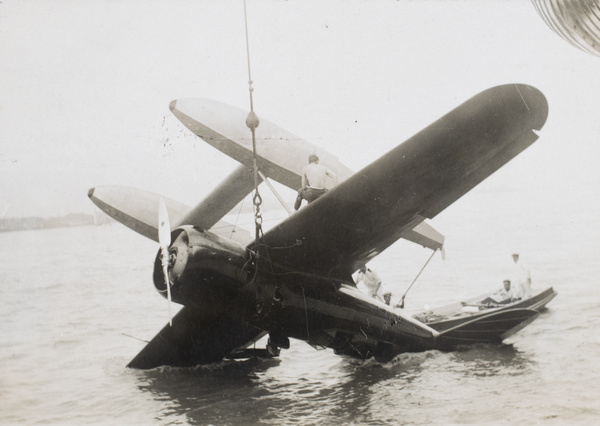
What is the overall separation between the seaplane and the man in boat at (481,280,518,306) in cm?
544

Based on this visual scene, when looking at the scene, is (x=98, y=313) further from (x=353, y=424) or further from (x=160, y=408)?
(x=353, y=424)

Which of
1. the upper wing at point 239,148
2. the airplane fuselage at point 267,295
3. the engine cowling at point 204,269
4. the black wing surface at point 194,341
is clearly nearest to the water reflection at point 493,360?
the upper wing at point 239,148

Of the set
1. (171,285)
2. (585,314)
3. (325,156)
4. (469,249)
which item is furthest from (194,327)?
(469,249)

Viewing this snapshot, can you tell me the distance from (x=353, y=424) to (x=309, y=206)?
3316 mm

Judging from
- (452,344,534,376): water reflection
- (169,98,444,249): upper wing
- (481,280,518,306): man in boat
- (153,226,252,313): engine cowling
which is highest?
(169,98,444,249): upper wing

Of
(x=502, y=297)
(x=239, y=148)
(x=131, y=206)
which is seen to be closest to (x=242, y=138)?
(x=239, y=148)

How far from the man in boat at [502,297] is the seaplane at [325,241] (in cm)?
544

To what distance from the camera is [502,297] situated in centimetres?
1398

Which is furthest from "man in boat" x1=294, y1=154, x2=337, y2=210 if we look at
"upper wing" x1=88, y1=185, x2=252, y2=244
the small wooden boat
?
Result: the small wooden boat

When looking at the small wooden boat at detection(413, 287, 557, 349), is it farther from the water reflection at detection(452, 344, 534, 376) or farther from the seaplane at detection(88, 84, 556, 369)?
the seaplane at detection(88, 84, 556, 369)

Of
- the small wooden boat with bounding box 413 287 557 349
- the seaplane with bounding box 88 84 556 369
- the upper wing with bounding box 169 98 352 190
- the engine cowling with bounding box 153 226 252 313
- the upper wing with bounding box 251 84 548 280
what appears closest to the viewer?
the upper wing with bounding box 251 84 548 280

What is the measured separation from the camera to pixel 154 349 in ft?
30.6

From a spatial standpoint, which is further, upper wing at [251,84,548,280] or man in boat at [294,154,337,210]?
man in boat at [294,154,337,210]

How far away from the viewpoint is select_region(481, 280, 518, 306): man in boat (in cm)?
1382
